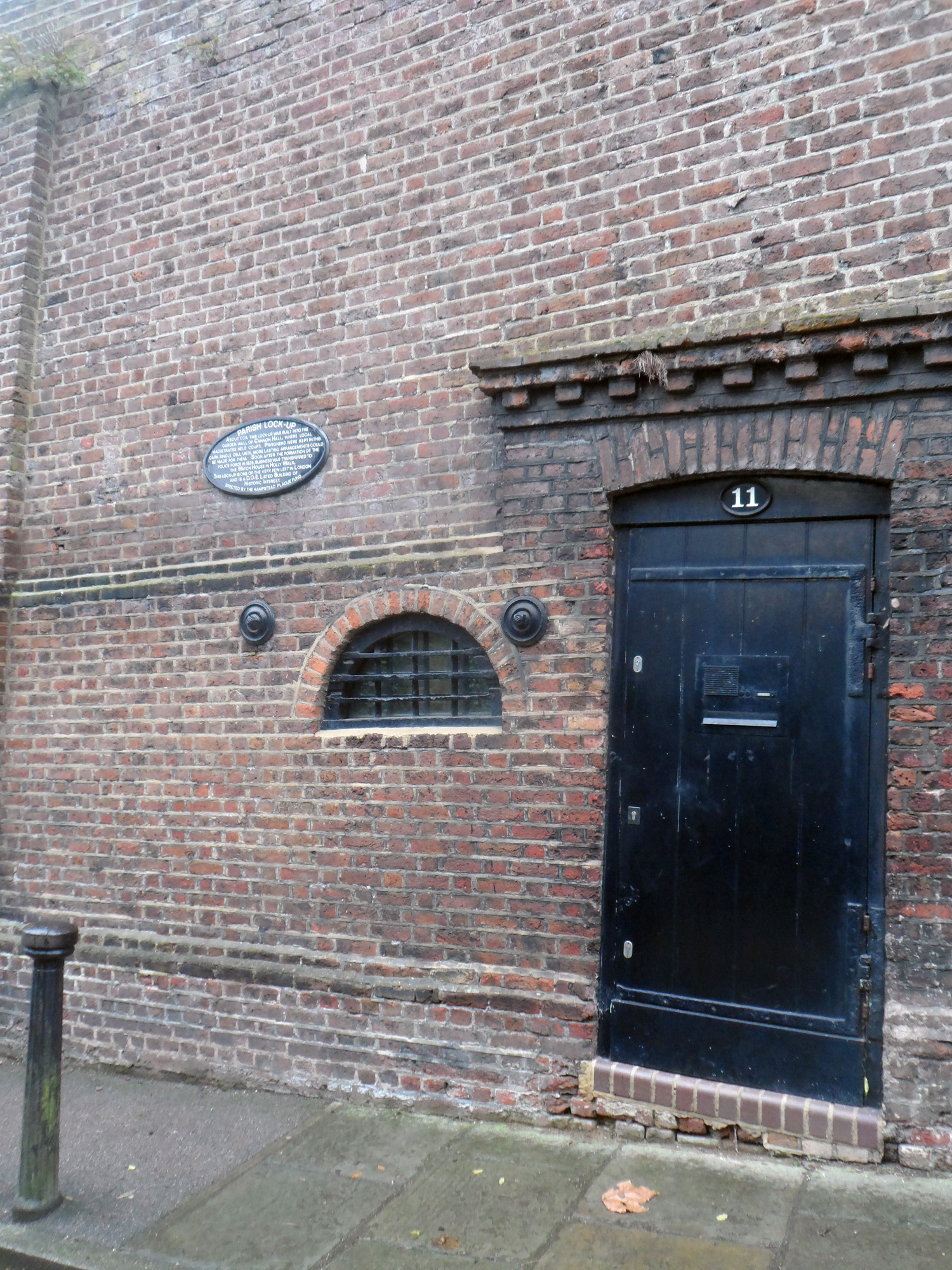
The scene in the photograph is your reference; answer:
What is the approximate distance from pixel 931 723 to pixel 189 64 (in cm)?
559

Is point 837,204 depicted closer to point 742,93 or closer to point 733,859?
point 742,93

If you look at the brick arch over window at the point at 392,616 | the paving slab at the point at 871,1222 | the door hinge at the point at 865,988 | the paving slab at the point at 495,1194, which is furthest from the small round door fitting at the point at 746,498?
the paving slab at the point at 495,1194

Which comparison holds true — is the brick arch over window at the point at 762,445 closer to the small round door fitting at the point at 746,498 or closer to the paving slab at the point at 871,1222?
the small round door fitting at the point at 746,498

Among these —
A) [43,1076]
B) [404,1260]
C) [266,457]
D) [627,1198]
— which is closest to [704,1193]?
[627,1198]

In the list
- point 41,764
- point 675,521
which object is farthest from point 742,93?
point 41,764

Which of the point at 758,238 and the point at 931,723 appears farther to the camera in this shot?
the point at 758,238

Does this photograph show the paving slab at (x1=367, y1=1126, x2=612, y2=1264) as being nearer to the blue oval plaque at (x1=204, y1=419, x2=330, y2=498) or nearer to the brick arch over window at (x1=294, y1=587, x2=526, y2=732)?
the brick arch over window at (x1=294, y1=587, x2=526, y2=732)

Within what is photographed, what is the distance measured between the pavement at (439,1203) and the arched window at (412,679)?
1.89 meters

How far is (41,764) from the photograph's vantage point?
592 cm

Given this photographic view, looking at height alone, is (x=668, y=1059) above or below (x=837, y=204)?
below

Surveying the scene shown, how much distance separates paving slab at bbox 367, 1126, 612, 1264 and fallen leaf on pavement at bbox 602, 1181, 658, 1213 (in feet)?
0.41

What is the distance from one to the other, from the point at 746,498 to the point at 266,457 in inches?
103

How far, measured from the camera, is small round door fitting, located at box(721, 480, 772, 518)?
13.9 ft

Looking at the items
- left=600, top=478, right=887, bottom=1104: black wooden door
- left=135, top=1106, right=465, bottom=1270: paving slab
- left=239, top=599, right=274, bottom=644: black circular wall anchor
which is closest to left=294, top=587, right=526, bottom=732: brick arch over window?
left=239, top=599, right=274, bottom=644: black circular wall anchor
